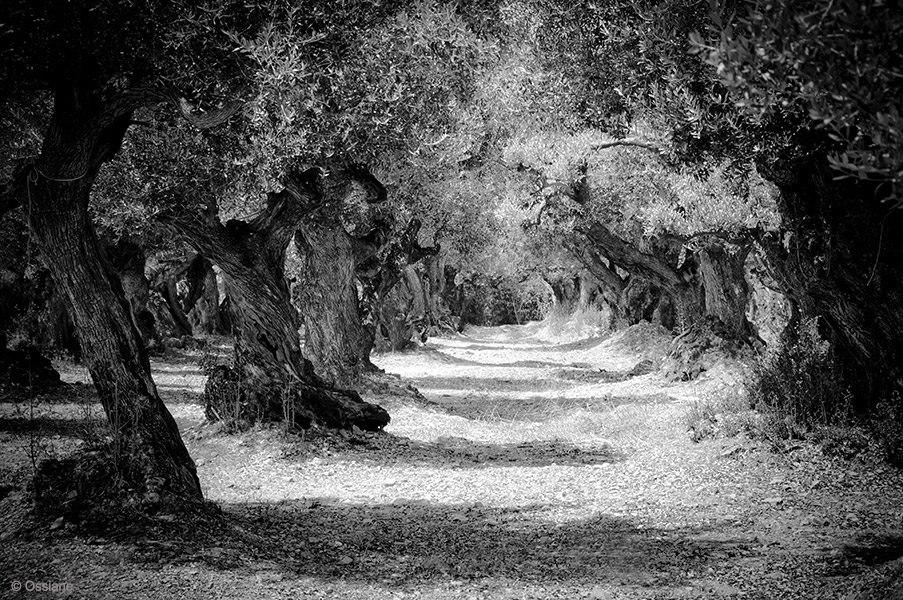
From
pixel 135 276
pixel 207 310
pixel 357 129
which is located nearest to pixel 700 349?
pixel 357 129

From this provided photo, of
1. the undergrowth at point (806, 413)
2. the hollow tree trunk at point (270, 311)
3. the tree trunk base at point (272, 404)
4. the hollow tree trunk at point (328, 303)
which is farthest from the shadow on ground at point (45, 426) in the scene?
the undergrowth at point (806, 413)

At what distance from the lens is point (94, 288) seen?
7531 mm

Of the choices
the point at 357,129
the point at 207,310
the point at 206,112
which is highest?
the point at 357,129

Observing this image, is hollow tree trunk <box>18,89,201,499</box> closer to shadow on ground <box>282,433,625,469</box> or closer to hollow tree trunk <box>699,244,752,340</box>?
shadow on ground <box>282,433,625,469</box>

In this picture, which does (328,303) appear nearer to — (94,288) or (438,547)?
(94,288)

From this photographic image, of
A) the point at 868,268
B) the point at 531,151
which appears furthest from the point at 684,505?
the point at 531,151

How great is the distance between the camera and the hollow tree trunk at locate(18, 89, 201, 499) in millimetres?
7262

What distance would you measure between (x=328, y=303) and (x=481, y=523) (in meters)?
12.0

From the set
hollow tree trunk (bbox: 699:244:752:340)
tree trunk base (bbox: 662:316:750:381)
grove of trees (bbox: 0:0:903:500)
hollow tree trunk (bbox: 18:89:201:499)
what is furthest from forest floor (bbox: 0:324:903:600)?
hollow tree trunk (bbox: 699:244:752:340)

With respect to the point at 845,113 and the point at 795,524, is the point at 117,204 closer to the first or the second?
the point at 795,524

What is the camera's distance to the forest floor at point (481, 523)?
19.7 feet

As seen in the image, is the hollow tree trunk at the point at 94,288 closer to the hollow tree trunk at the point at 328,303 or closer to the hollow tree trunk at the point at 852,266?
the hollow tree trunk at the point at 852,266

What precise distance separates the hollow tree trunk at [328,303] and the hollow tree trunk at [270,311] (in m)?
5.57

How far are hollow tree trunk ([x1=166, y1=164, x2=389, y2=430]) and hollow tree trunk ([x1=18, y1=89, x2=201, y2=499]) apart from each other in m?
5.01
